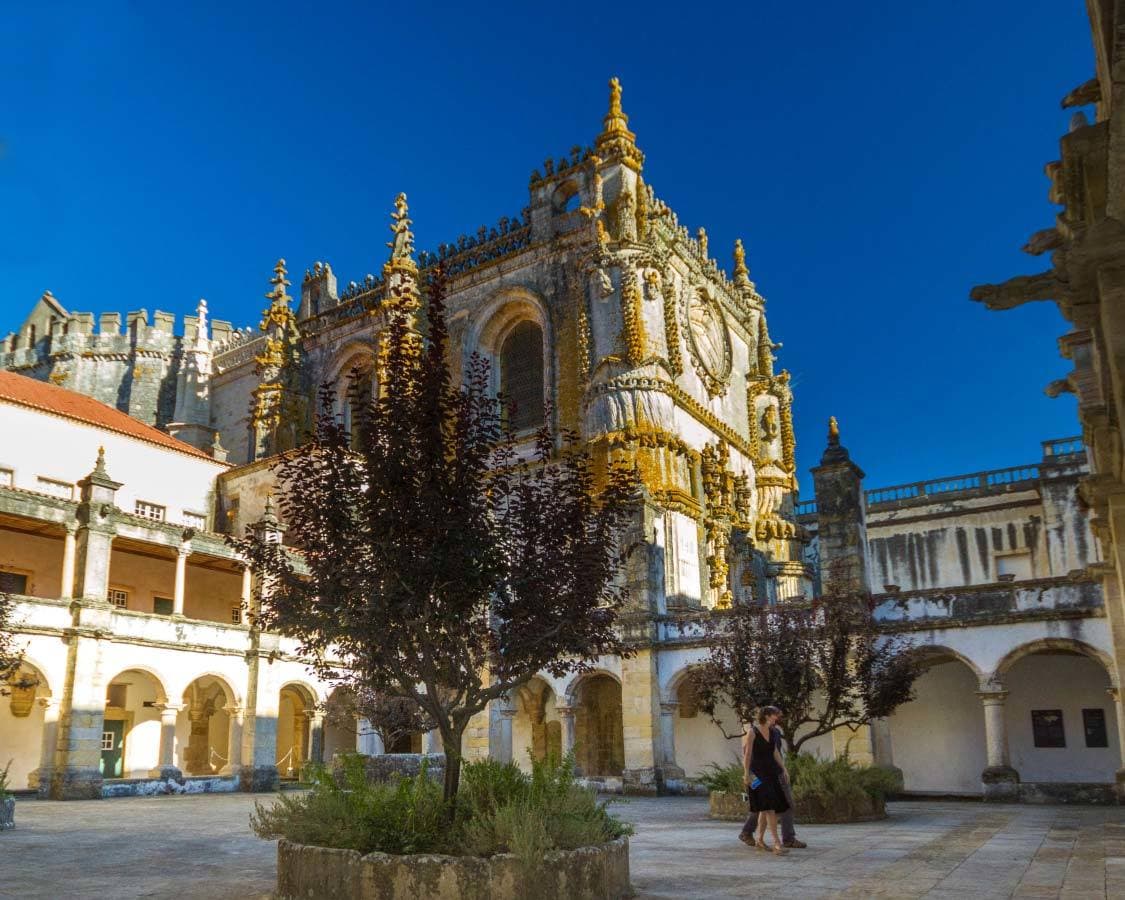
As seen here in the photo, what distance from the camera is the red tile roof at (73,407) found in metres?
31.5

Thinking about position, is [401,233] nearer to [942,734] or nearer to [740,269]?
[740,269]

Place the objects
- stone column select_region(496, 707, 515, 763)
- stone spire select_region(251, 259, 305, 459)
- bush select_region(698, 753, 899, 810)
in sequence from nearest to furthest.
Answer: bush select_region(698, 753, 899, 810)
stone column select_region(496, 707, 515, 763)
stone spire select_region(251, 259, 305, 459)

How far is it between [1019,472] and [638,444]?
16.1 m

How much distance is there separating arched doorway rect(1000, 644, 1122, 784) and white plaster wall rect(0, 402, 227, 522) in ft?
91.0

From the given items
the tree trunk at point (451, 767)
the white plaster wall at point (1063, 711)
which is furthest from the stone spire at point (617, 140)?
the tree trunk at point (451, 767)

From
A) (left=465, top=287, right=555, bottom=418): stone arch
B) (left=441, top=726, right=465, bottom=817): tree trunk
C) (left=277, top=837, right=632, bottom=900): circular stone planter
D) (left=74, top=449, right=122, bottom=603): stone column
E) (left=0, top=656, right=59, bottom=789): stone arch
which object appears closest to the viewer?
(left=277, top=837, right=632, bottom=900): circular stone planter

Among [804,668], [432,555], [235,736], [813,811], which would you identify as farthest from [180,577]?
[432,555]

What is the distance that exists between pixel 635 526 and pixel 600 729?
714cm

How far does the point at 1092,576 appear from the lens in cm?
2005

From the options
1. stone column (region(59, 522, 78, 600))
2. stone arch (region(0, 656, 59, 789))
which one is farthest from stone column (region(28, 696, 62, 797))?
stone arch (region(0, 656, 59, 789))

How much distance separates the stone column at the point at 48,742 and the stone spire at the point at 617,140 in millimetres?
24596

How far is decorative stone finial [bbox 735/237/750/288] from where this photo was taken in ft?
148

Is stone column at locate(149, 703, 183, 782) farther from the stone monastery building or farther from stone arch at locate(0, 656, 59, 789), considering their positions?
stone arch at locate(0, 656, 59, 789)

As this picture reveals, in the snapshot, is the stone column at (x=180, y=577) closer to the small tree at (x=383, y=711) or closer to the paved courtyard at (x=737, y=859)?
the small tree at (x=383, y=711)
